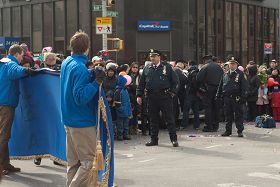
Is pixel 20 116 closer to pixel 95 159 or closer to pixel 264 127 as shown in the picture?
pixel 95 159

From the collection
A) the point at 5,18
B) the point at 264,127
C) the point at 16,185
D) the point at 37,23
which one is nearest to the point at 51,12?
the point at 37,23

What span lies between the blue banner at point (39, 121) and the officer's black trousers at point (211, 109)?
21.8 ft

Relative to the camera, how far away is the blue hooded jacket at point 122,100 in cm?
1259

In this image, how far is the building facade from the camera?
28.9m

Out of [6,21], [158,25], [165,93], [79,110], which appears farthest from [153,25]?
[79,110]

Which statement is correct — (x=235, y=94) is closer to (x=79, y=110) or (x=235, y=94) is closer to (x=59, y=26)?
(x=79, y=110)

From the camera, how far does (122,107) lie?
41.6ft

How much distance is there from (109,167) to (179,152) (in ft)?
14.5

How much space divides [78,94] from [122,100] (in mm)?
6753

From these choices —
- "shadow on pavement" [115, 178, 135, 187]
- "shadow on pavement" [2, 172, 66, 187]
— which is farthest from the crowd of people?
"shadow on pavement" [115, 178, 135, 187]

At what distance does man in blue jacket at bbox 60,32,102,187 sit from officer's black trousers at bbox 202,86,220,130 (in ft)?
27.8

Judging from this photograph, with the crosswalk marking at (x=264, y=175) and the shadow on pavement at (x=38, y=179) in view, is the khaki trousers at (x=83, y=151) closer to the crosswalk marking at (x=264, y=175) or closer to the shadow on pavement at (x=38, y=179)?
the shadow on pavement at (x=38, y=179)

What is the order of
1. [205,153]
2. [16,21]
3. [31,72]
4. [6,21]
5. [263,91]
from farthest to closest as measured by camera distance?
[6,21] < [16,21] < [263,91] < [205,153] < [31,72]

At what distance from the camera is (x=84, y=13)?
30.4 meters
